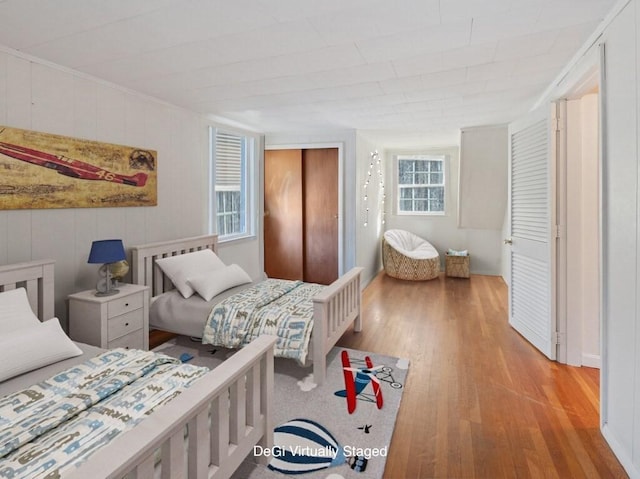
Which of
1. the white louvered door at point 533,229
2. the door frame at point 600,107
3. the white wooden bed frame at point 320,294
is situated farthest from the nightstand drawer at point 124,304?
the white louvered door at point 533,229

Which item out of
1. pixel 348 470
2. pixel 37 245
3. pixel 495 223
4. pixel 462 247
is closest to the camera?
pixel 348 470

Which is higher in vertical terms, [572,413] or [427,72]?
[427,72]

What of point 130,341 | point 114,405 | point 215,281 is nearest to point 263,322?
point 215,281

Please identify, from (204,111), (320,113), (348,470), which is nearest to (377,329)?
(348,470)

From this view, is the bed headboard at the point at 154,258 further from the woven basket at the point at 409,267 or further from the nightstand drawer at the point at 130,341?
the woven basket at the point at 409,267

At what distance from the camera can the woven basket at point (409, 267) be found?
232 inches

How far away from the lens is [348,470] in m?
1.76

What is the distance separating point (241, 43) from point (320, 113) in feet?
6.05

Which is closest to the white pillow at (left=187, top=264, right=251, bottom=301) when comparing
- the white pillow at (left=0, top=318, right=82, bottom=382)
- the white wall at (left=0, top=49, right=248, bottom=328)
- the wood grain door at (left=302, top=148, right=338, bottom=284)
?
the white wall at (left=0, top=49, right=248, bottom=328)

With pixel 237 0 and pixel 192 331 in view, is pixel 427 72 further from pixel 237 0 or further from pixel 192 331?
pixel 192 331

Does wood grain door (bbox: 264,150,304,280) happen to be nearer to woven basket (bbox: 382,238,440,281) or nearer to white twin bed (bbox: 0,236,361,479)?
woven basket (bbox: 382,238,440,281)

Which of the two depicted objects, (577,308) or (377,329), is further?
(377,329)

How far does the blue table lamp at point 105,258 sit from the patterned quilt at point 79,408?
0.90 m

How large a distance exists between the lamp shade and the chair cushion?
14.1 ft
